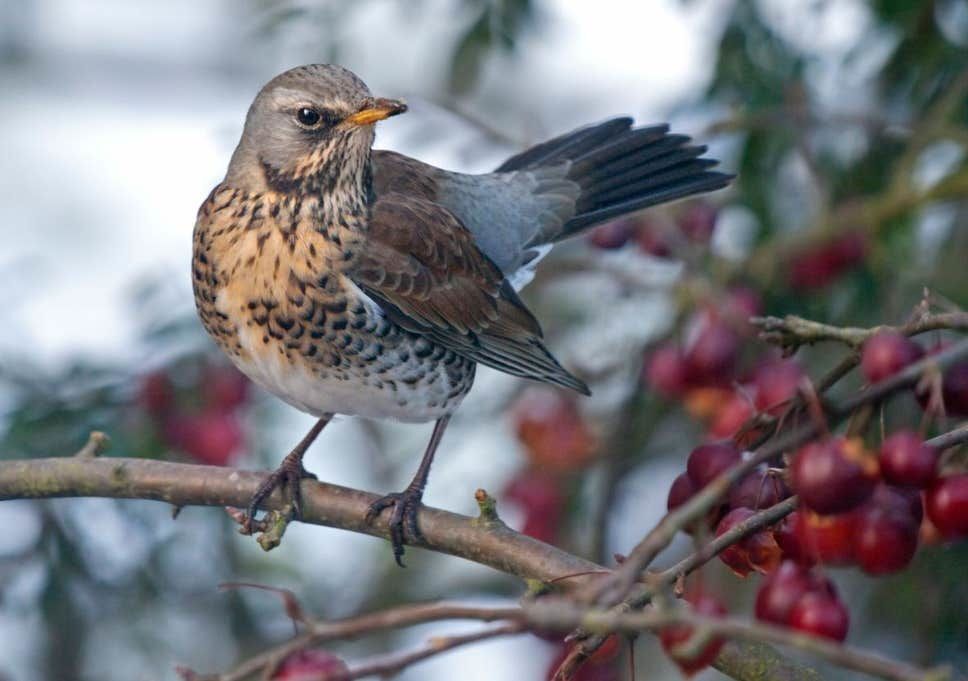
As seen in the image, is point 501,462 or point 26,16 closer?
point 501,462

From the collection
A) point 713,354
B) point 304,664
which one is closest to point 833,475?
point 304,664

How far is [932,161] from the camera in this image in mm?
3580

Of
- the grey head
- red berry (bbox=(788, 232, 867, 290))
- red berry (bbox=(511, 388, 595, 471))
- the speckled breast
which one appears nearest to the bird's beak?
the grey head

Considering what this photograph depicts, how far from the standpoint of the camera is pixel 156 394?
3725 millimetres

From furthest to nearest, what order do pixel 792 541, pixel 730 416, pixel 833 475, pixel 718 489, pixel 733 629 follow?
pixel 730 416, pixel 792 541, pixel 833 475, pixel 718 489, pixel 733 629

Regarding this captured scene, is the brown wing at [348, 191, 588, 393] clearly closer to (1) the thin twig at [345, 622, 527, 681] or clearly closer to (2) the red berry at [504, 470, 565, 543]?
(2) the red berry at [504, 470, 565, 543]

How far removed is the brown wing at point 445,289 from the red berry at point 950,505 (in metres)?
1.60

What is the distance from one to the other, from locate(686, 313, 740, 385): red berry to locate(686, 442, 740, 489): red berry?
136 centimetres

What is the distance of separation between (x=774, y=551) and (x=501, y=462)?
2.78 meters

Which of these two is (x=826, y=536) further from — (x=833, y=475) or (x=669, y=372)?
(x=669, y=372)

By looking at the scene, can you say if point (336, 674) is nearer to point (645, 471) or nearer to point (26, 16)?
point (645, 471)

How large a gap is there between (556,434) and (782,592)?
2.46 metres

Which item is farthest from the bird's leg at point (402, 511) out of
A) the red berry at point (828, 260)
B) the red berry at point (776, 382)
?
the red berry at point (828, 260)

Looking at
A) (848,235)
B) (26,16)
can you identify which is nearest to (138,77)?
(26,16)
